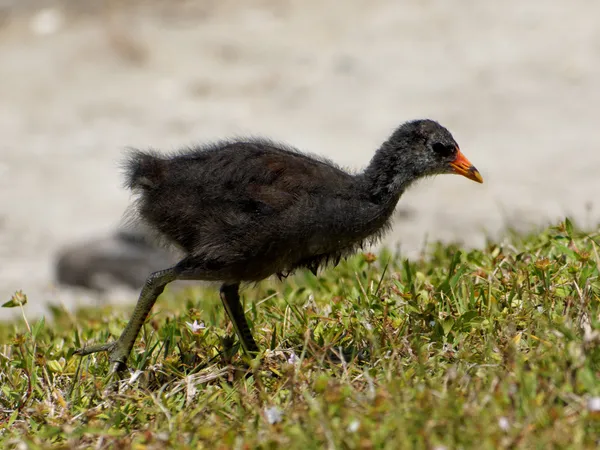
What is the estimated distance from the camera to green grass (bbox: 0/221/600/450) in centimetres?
342

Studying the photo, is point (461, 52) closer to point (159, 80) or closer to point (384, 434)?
point (159, 80)

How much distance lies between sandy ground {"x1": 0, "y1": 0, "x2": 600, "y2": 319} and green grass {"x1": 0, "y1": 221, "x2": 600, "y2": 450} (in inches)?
269

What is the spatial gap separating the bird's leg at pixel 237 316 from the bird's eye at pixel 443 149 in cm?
121

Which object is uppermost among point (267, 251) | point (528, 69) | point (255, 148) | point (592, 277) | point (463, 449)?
point (528, 69)

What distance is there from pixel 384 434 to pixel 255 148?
72.3 inches

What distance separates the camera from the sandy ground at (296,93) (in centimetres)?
1366

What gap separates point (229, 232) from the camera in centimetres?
448

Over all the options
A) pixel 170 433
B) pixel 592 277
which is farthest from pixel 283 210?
pixel 592 277

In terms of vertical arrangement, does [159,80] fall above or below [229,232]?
above

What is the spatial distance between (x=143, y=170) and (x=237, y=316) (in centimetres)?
86

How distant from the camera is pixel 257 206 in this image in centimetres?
452

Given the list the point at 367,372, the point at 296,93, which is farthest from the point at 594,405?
the point at 296,93

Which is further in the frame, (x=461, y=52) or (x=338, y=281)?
(x=461, y=52)

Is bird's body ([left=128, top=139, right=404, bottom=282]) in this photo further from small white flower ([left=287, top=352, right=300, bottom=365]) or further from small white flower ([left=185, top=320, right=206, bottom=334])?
small white flower ([left=287, top=352, right=300, bottom=365])
